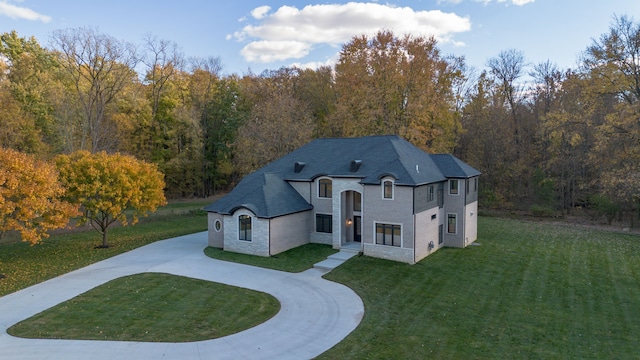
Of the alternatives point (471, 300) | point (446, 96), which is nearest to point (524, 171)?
point (446, 96)

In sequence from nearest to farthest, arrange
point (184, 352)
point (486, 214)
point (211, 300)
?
point (184, 352), point (211, 300), point (486, 214)

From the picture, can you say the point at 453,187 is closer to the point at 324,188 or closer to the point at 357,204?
the point at 357,204

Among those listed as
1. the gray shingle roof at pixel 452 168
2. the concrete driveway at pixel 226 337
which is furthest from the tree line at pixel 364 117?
the concrete driveway at pixel 226 337

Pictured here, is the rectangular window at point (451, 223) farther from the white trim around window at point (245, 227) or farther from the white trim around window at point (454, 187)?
the white trim around window at point (245, 227)

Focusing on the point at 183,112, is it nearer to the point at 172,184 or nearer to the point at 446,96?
the point at 172,184

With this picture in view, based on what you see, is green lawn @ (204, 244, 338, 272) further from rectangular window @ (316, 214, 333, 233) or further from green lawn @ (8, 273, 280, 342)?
green lawn @ (8, 273, 280, 342)

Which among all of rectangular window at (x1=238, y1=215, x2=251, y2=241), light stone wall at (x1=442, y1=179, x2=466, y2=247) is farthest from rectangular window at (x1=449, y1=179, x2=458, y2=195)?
rectangular window at (x1=238, y1=215, x2=251, y2=241)

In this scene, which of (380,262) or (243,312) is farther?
(380,262)
